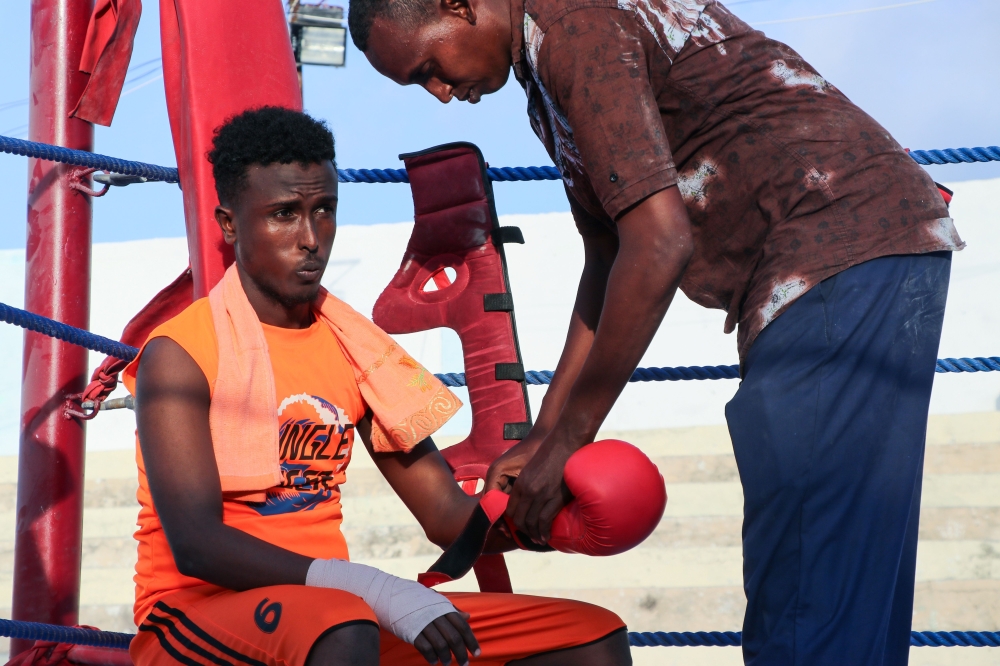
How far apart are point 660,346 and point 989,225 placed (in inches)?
92.2

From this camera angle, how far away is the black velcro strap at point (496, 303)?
1975mm

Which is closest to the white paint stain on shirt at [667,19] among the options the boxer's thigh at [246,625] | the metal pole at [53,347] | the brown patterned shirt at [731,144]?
the brown patterned shirt at [731,144]

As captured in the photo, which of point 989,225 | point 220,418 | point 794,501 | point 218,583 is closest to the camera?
point 794,501

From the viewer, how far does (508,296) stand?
6.54 ft

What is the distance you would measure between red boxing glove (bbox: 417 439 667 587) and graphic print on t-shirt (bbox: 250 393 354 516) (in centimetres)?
25

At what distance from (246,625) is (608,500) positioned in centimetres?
49

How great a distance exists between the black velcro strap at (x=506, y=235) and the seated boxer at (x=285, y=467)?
0.44 meters

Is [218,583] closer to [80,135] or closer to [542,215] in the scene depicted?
[80,135]

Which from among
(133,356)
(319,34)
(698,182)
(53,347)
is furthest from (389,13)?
(319,34)

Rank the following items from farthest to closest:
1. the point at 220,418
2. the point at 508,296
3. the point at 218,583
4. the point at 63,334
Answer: the point at 508,296 < the point at 63,334 < the point at 220,418 < the point at 218,583

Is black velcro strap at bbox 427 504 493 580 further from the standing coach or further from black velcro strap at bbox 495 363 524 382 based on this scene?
black velcro strap at bbox 495 363 524 382

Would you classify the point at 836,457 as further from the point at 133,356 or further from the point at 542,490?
the point at 133,356

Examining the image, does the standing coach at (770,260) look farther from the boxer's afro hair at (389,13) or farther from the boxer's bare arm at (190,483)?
the boxer's bare arm at (190,483)

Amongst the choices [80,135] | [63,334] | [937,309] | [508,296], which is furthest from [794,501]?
[80,135]
